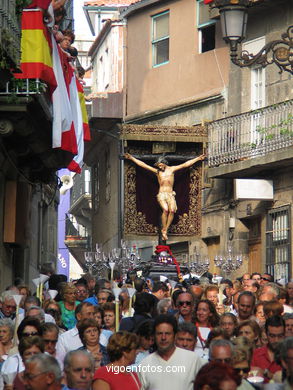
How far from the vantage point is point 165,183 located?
33531 millimetres

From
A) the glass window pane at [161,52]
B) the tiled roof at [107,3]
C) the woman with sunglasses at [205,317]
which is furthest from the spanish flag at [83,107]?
the tiled roof at [107,3]

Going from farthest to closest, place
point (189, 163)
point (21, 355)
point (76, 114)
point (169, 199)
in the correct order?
point (169, 199) → point (189, 163) → point (76, 114) → point (21, 355)

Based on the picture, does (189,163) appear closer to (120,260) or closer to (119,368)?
(120,260)

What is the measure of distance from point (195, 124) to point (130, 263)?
29.4 ft

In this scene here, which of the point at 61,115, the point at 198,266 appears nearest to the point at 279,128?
the point at 198,266

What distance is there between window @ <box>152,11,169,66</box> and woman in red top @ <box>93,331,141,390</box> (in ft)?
85.5

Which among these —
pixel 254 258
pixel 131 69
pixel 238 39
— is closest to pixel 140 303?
pixel 238 39

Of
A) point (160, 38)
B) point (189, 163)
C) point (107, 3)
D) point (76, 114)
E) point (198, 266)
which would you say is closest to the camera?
point (76, 114)

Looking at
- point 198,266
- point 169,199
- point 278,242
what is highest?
point 169,199

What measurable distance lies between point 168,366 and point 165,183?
2072 cm

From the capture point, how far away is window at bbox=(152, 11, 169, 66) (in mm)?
38938

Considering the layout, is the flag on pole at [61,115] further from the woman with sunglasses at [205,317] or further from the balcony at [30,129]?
→ the woman with sunglasses at [205,317]

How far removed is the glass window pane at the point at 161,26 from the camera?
3894 cm

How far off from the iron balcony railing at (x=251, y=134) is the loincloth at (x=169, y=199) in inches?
46.8
